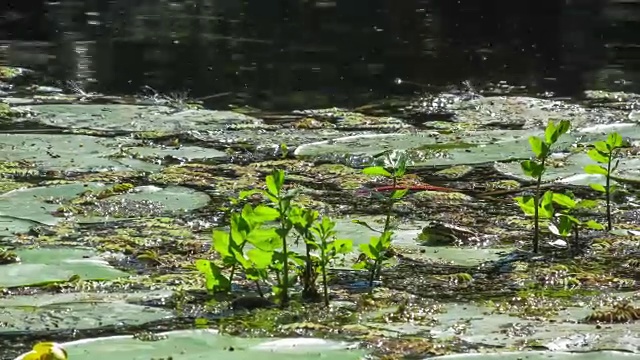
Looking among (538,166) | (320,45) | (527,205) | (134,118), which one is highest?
(538,166)

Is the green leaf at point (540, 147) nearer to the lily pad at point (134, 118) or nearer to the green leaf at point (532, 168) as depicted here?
the green leaf at point (532, 168)

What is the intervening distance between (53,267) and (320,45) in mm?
7466

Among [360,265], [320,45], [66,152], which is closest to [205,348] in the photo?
[360,265]

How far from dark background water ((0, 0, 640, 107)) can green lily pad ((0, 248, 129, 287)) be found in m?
3.72

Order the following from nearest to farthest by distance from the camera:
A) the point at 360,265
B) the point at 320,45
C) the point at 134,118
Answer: the point at 360,265 < the point at 134,118 < the point at 320,45

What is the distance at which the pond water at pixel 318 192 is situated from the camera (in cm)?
267

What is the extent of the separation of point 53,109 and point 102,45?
416 centimetres

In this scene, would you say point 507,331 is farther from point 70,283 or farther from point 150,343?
point 70,283

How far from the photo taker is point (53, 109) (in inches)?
240

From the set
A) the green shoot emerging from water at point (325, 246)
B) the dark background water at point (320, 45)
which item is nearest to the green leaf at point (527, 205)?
the green shoot emerging from water at point (325, 246)

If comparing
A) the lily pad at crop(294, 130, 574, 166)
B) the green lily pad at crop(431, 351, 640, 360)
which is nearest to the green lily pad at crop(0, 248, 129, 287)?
the green lily pad at crop(431, 351, 640, 360)

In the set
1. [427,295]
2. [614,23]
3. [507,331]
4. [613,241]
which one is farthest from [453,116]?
[614,23]

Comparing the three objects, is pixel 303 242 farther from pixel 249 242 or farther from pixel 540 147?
pixel 540 147

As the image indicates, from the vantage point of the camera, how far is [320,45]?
1046 centimetres
